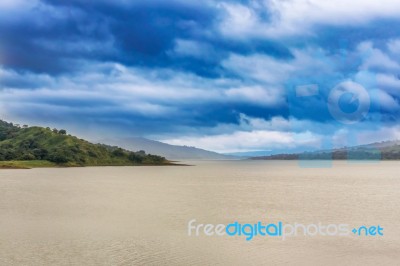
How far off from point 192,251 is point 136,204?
117 feet

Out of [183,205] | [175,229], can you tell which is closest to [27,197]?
[183,205]

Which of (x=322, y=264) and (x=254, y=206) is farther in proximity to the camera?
(x=254, y=206)

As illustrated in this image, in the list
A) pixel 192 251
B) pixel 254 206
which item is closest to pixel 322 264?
pixel 192 251

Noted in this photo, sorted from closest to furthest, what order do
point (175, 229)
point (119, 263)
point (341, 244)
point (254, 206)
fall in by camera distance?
point (119, 263) < point (341, 244) < point (175, 229) < point (254, 206)

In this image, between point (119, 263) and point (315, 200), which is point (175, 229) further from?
point (315, 200)

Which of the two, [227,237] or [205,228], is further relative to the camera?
[205,228]

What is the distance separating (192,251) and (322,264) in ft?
32.5

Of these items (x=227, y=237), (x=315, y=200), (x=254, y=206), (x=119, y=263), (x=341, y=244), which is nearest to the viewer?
(x=119, y=263)

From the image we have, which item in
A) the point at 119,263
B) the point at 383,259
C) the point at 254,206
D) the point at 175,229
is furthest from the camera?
the point at 254,206

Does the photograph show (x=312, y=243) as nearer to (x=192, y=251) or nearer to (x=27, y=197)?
(x=192, y=251)

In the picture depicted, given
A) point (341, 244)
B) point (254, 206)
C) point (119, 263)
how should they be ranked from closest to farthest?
1. point (119, 263)
2. point (341, 244)
3. point (254, 206)

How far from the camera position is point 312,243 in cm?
3747

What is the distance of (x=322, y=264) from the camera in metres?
30.6

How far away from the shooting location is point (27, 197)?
76.7 metres
